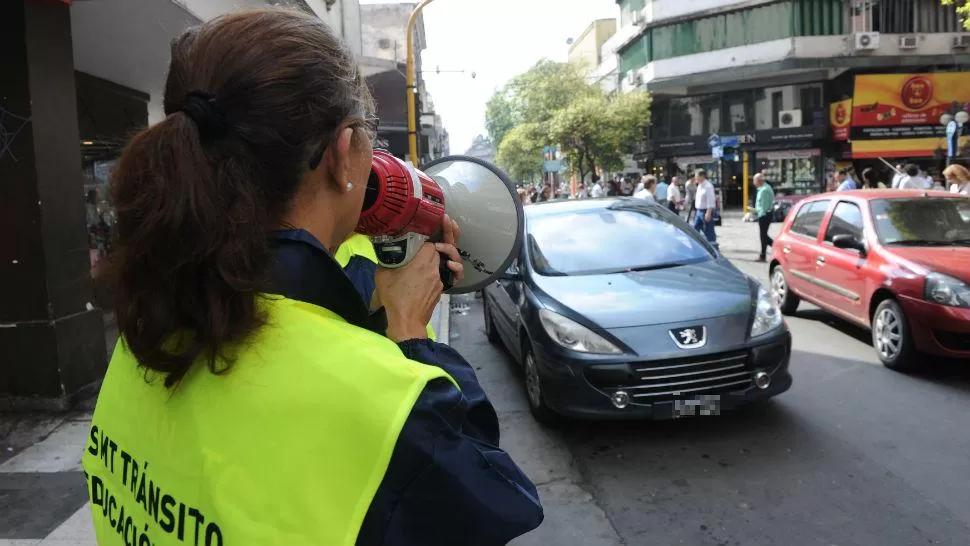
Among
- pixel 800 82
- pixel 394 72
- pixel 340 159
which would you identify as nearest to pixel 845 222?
pixel 340 159

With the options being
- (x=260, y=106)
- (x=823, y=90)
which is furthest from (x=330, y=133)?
(x=823, y=90)

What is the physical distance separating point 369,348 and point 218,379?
200 mm

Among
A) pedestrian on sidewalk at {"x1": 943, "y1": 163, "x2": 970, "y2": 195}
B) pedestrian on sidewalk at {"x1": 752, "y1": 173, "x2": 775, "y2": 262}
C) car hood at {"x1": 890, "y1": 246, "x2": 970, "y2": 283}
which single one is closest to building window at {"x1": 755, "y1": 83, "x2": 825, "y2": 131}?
pedestrian on sidewalk at {"x1": 752, "y1": 173, "x2": 775, "y2": 262}

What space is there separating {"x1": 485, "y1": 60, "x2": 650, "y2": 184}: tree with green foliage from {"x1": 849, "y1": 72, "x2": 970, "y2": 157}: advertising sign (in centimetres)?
938

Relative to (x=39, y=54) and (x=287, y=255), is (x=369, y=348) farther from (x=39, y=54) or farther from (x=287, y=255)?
(x=39, y=54)

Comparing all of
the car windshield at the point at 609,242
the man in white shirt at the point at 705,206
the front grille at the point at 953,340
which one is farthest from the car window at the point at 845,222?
the man in white shirt at the point at 705,206

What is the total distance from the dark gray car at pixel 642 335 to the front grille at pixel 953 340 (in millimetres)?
1567

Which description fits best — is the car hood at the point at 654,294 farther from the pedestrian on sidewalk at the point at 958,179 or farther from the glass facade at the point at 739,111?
the glass facade at the point at 739,111

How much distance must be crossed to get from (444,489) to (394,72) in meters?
17.9

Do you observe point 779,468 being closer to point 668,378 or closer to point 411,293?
point 668,378

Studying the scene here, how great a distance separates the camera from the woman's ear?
1.03 m

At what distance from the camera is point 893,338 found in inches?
230

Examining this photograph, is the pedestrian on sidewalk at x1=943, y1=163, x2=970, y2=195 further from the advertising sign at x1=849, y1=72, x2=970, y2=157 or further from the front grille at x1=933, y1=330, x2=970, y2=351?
the advertising sign at x1=849, y1=72, x2=970, y2=157

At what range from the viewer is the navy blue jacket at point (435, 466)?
0.85 metres
